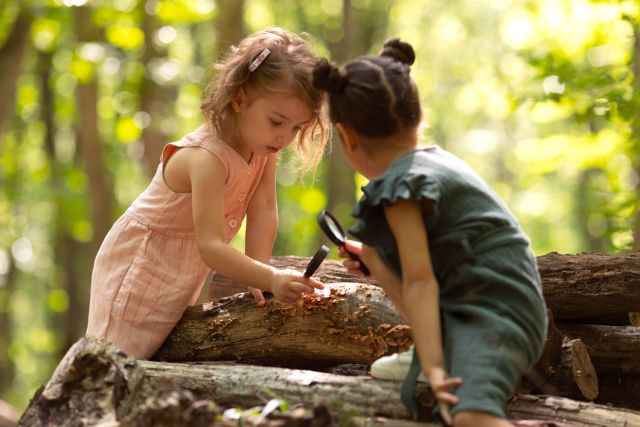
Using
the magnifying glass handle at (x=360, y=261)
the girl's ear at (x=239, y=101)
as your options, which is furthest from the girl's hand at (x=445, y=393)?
the girl's ear at (x=239, y=101)

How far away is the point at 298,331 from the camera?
3.34 m

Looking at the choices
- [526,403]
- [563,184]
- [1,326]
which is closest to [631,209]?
[526,403]

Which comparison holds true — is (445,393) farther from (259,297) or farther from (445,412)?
(259,297)

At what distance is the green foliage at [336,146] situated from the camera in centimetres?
586

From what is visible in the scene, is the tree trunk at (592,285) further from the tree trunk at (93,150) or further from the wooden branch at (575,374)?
the tree trunk at (93,150)

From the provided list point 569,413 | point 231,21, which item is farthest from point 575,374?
point 231,21

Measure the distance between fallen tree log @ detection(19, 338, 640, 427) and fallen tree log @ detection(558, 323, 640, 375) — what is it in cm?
73

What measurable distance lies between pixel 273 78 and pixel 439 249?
4.28 ft

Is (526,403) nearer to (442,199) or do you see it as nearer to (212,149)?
(442,199)

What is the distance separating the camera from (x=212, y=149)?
3406 mm

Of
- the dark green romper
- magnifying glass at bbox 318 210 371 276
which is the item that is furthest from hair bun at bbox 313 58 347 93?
magnifying glass at bbox 318 210 371 276

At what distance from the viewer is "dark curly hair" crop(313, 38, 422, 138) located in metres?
2.47

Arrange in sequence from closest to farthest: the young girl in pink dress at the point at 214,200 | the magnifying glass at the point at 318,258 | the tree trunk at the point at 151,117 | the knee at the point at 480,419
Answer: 1. the knee at the point at 480,419
2. the magnifying glass at the point at 318,258
3. the young girl in pink dress at the point at 214,200
4. the tree trunk at the point at 151,117

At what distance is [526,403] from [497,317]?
23.3 inches
